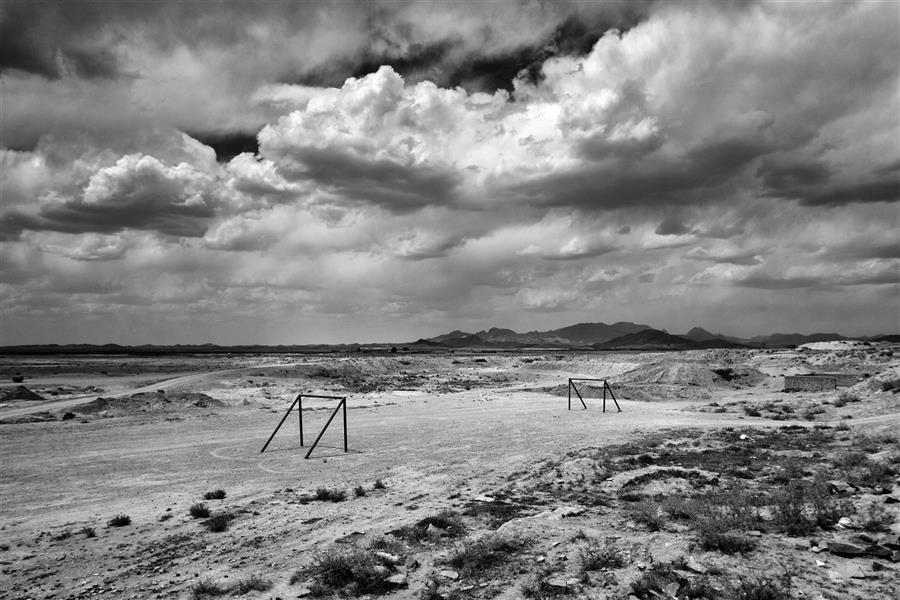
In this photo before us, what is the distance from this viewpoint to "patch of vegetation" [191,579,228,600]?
32.1 ft

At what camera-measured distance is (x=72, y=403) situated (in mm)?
43406

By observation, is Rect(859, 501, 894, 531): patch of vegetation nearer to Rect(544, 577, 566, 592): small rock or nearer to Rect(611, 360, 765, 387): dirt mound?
Rect(544, 577, 566, 592): small rock

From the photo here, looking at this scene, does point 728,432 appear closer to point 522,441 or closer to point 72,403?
point 522,441

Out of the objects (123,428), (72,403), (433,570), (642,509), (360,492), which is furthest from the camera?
(72,403)

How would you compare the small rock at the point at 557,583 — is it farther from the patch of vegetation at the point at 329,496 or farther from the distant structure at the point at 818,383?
the distant structure at the point at 818,383

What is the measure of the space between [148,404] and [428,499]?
3360 cm

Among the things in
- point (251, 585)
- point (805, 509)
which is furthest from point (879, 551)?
point (251, 585)

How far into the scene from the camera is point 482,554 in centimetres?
1085

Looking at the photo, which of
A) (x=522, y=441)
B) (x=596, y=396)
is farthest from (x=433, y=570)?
(x=596, y=396)

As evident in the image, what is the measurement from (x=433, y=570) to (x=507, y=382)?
68.0 metres

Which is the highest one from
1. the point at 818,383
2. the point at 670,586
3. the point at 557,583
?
the point at 670,586

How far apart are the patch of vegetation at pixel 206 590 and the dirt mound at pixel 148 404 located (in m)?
33.0

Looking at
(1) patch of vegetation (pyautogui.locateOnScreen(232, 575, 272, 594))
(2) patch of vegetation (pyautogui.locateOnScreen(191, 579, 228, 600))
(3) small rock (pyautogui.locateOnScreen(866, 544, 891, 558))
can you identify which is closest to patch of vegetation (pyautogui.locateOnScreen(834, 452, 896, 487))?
(3) small rock (pyautogui.locateOnScreen(866, 544, 891, 558))

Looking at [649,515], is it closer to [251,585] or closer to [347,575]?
[347,575]
